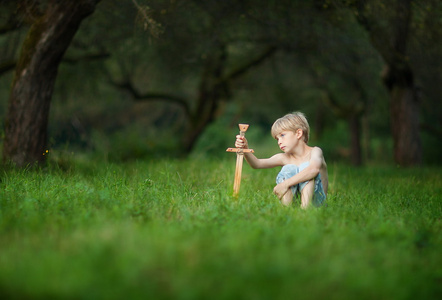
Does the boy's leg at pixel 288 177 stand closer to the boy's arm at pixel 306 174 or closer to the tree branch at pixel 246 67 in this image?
the boy's arm at pixel 306 174

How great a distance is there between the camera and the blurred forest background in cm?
669

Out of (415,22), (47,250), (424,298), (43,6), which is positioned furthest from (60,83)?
(424,298)

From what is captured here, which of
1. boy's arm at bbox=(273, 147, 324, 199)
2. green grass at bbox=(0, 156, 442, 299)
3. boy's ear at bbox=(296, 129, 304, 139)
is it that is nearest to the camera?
green grass at bbox=(0, 156, 442, 299)

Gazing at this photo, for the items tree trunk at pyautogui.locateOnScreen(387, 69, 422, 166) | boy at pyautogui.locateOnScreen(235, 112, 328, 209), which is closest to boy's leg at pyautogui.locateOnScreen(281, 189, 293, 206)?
boy at pyautogui.locateOnScreen(235, 112, 328, 209)

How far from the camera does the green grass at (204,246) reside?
2236 millimetres

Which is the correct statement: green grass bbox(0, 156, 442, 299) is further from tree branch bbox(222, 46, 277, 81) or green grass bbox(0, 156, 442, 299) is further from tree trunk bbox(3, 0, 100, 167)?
tree branch bbox(222, 46, 277, 81)

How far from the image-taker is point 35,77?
6.66m

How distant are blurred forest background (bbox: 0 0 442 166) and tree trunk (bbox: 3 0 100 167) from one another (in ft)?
0.05

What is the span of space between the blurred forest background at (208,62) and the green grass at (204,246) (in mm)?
2599

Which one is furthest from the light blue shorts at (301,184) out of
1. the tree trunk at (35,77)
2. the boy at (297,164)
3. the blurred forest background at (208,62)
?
the tree trunk at (35,77)

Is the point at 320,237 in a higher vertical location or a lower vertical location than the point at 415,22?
lower

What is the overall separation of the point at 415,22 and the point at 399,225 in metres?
6.85

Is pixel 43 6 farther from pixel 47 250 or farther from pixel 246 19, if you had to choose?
pixel 47 250

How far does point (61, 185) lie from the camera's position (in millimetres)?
4930
